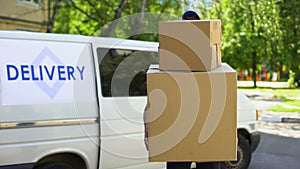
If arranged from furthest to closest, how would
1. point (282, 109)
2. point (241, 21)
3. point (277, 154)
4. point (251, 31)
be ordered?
point (241, 21) → point (251, 31) → point (282, 109) → point (277, 154)

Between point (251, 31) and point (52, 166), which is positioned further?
point (251, 31)

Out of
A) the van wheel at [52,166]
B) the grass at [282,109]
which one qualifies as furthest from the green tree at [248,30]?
the van wheel at [52,166]

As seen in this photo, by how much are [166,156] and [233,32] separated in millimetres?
23575

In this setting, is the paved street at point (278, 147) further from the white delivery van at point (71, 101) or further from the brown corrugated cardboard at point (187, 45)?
the brown corrugated cardboard at point (187, 45)

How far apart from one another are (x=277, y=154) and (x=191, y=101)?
528 cm

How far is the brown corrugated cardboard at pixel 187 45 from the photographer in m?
3.05

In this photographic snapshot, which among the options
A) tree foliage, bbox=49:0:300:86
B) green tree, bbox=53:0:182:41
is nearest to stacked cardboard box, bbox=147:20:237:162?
green tree, bbox=53:0:182:41

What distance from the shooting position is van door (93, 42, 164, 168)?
467cm

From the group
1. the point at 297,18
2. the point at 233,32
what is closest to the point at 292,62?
the point at 297,18

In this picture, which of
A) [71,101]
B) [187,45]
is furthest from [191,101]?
[71,101]

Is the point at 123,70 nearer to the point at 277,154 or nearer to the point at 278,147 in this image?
the point at 277,154

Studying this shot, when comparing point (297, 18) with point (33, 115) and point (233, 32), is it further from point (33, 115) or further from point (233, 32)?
point (33, 115)

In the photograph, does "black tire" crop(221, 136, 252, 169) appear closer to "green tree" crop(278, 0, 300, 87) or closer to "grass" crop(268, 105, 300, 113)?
"grass" crop(268, 105, 300, 113)

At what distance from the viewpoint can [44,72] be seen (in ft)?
13.9
